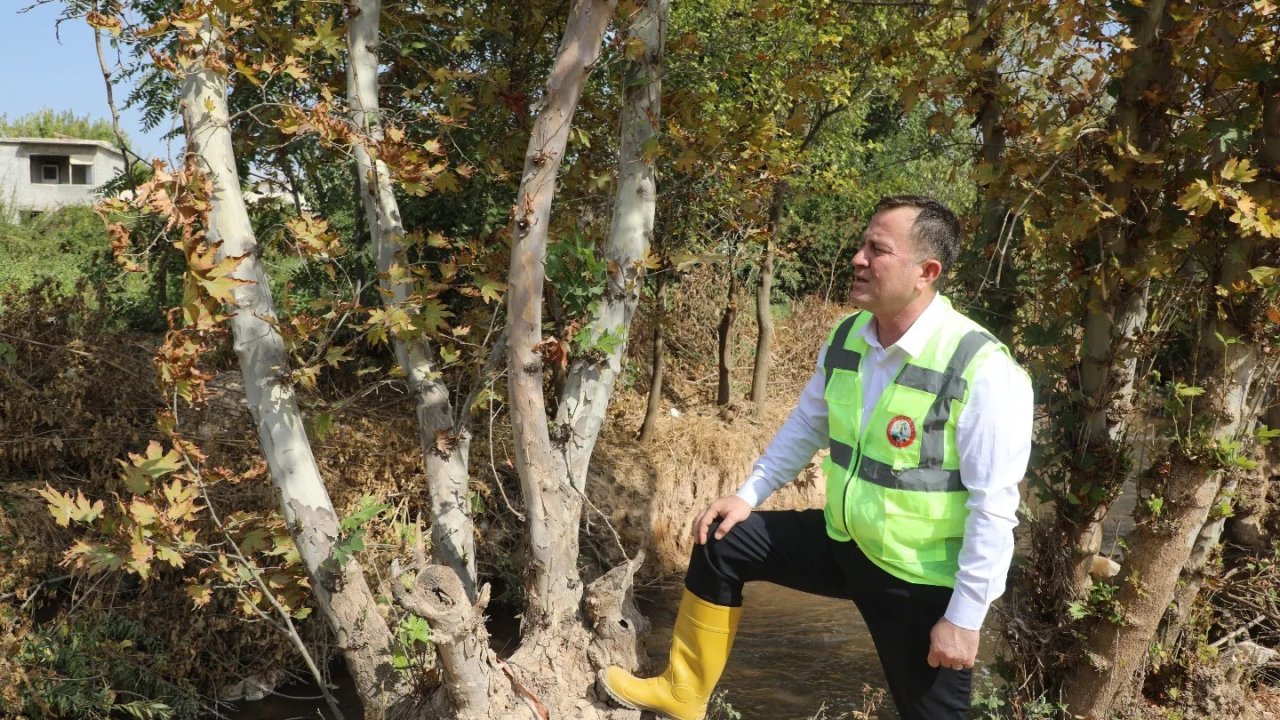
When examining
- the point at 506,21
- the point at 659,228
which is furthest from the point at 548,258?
the point at 659,228

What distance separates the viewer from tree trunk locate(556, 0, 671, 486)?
441 centimetres

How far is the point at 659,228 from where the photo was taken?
320 inches

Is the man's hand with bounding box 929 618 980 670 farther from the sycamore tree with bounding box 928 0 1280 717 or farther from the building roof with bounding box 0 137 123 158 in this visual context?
the building roof with bounding box 0 137 123 158

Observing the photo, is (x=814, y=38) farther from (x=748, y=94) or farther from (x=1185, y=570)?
(x=1185, y=570)

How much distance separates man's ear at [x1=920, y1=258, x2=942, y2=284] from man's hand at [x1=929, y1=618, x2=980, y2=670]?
960 millimetres

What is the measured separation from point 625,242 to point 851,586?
6.84 feet

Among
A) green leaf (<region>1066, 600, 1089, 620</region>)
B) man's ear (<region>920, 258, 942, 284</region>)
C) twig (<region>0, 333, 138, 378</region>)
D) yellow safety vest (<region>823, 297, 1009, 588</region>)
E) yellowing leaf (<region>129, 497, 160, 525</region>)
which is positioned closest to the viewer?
yellow safety vest (<region>823, 297, 1009, 588</region>)

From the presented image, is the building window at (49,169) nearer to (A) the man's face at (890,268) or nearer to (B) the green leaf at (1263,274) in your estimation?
(A) the man's face at (890,268)

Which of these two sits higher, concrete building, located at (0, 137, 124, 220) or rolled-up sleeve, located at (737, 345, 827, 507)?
concrete building, located at (0, 137, 124, 220)

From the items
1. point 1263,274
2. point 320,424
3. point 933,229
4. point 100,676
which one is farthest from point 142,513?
point 1263,274

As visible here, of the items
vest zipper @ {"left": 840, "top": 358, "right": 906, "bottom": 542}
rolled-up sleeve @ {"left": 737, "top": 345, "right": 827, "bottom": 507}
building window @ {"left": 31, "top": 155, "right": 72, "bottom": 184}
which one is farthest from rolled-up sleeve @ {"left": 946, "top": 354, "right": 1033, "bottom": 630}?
building window @ {"left": 31, "top": 155, "right": 72, "bottom": 184}

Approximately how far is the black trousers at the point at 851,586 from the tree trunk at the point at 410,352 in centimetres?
181

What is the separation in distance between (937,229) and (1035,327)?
5.95 feet

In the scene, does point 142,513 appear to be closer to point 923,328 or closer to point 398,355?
point 398,355
